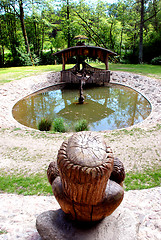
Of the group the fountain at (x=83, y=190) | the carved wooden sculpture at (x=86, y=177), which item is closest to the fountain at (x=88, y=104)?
the fountain at (x=83, y=190)

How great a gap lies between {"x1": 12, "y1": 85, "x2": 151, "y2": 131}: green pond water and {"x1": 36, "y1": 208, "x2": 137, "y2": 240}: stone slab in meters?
7.25

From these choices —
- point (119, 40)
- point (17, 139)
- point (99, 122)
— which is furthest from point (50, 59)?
point (17, 139)

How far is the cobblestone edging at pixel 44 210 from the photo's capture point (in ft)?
8.17

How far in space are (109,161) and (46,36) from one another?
116ft

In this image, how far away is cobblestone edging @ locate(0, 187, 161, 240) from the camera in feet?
8.17

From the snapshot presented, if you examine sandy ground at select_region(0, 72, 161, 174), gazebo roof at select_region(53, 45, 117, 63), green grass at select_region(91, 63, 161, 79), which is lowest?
sandy ground at select_region(0, 72, 161, 174)

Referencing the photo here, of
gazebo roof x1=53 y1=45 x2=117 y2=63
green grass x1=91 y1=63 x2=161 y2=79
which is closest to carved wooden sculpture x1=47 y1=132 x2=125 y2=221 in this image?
gazebo roof x1=53 y1=45 x2=117 y2=63

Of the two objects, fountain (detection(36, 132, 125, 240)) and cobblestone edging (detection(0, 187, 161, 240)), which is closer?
fountain (detection(36, 132, 125, 240))

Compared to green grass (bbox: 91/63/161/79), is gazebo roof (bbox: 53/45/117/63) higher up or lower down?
higher up

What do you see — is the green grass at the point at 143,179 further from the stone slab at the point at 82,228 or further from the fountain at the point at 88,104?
the fountain at the point at 88,104

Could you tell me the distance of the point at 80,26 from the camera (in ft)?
94.4

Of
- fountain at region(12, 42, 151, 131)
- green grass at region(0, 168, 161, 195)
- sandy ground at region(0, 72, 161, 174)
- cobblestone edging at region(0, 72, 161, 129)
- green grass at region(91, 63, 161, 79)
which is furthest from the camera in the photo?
Result: green grass at region(91, 63, 161, 79)

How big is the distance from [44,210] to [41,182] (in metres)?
1.32

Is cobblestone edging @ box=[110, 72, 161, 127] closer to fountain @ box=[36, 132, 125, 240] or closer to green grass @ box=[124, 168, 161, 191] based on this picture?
green grass @ box=[124, 168, 161, 191]
